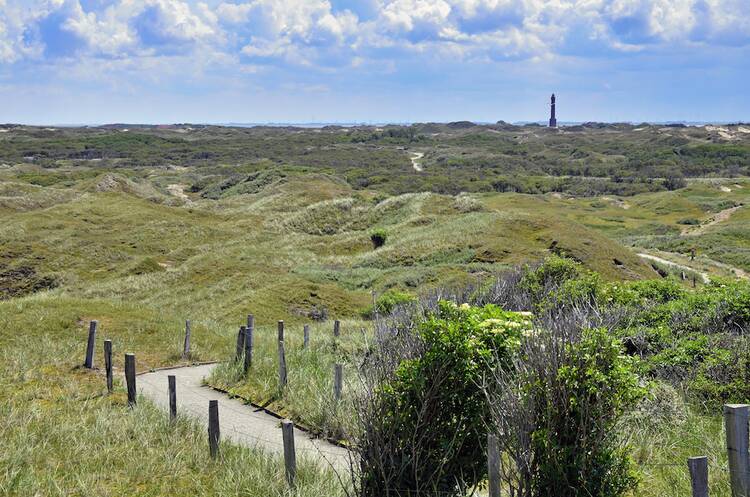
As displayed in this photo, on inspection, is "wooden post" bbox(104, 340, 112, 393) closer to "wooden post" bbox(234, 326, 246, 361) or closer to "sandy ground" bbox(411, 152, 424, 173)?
"wooden post" bbox(234, 326, 246, 361)

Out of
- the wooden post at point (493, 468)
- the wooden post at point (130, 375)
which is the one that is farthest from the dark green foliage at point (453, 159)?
the wooden post at point (493, 468)

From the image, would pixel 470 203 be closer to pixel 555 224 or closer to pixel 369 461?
pixel 555 224

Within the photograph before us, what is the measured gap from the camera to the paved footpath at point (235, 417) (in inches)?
383

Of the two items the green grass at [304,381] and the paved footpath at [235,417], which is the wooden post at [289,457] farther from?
the green grass at [304,381]

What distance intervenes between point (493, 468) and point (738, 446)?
6.59 feet

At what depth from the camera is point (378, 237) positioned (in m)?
42.5

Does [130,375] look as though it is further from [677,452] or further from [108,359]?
[677,452]

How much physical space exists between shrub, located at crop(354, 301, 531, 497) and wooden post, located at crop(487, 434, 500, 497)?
0.85 metres

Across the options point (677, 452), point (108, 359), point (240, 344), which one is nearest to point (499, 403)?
point (677, 452)

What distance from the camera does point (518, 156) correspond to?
445 ft

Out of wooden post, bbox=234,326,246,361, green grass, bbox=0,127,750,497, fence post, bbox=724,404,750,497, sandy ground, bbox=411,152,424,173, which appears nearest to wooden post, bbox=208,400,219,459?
green grass, bbox=0,127,750,497

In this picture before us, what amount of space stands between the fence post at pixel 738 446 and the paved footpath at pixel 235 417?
4.34m

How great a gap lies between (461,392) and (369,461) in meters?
1.20

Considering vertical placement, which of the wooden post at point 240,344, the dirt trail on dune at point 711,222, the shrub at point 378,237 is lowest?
the dirt trail on dune at point 711,222
